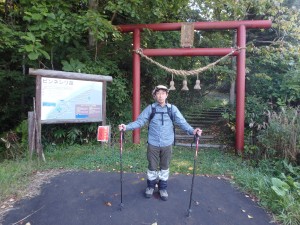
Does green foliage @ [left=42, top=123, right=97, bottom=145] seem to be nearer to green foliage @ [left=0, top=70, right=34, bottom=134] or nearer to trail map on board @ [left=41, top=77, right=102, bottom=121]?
trail map on board @ [left=41, top=77, right=102, bottom=121]

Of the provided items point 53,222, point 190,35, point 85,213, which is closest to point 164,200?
point 85,213

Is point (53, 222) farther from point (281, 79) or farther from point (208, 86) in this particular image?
point (208, 86)

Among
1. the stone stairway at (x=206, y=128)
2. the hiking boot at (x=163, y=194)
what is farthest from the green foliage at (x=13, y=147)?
the stone stairway at (x=206, y=128)

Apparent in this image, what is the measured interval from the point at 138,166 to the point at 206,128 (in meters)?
5.31

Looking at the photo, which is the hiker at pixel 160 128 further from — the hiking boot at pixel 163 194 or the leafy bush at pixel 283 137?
the leafy bush at pixel 283 137

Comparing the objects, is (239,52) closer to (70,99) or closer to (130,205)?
(70,99)

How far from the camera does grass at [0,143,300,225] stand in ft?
12.6

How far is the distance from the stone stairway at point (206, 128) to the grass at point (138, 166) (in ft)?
3.00

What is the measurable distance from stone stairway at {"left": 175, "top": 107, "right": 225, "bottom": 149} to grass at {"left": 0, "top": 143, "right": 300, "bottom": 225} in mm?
914

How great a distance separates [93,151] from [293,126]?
14.5 ft

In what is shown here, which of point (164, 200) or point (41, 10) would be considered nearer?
point (164, 200)

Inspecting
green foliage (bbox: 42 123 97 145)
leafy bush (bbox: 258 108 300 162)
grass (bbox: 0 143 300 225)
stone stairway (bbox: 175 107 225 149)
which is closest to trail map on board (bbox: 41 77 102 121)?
green foliage (bbox: 42 123 97 145)

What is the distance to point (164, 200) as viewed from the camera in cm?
386

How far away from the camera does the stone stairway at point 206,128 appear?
805cm
